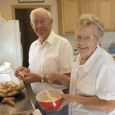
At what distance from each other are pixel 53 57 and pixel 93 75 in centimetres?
62

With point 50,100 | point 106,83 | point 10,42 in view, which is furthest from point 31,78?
point 10,42

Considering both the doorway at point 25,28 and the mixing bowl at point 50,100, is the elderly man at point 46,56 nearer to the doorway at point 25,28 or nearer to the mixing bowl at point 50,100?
the mixing bowl at point 50,100

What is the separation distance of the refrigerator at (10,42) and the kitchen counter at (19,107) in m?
1.25

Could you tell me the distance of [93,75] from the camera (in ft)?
4.92

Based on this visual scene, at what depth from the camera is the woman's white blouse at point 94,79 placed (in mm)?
1420

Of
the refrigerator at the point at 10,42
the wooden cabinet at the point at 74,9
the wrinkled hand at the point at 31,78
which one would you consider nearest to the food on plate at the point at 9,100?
the wrinkled hand at the point at 31,78

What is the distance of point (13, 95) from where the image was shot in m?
1.76

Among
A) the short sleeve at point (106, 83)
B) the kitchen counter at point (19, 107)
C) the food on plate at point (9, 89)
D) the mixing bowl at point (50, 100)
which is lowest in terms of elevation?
the kitchen counter at point (19, 107)

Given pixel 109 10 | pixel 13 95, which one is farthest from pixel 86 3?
pixel 13 95

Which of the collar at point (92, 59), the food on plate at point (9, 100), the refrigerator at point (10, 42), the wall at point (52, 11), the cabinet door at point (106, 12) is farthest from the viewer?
the cabinet door at point (106, 12)

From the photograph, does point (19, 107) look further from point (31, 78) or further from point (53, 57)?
point (53, 57)

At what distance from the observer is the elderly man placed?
2.04m

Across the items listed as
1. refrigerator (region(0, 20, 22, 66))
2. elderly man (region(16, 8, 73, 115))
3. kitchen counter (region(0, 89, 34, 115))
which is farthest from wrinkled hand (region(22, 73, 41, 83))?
refrigerator (region(0, 20, 22, 66))

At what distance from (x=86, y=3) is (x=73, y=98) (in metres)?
2.90
